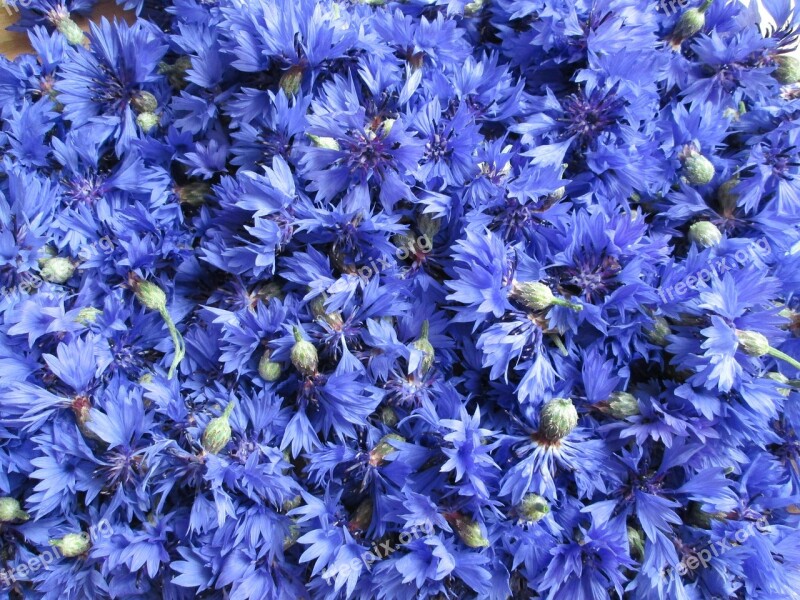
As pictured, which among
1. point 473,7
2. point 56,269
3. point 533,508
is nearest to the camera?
point 533,508

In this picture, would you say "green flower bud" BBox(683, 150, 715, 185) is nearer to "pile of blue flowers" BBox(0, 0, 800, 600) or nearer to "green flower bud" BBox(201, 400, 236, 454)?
"pile of blue flowers" BBox(0, 0, 800, 600)

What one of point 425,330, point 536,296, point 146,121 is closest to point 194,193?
point 146,121

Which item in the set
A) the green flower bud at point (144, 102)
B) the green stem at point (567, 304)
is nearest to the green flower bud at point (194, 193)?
→ the green flower bud at point (144, 102)

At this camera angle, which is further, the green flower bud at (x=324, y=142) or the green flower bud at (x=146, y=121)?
the green flower bud at (x=146, y=121)

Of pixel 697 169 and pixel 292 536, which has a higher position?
pixel 697 169

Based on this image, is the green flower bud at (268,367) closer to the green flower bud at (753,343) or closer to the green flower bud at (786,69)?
the green flower bud at (753,343)

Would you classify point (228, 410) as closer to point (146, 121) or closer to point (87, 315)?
point (87, 315)
